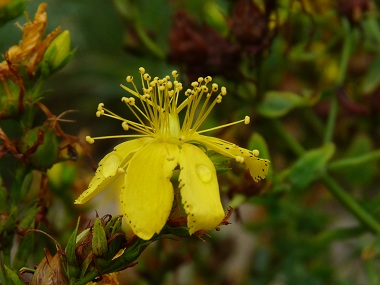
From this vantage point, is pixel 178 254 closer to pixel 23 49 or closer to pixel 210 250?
pixel 210 250

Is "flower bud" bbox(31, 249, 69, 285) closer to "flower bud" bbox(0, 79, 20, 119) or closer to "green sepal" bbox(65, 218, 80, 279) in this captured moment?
"green sepal" bbox(65, 218, 80, 279)

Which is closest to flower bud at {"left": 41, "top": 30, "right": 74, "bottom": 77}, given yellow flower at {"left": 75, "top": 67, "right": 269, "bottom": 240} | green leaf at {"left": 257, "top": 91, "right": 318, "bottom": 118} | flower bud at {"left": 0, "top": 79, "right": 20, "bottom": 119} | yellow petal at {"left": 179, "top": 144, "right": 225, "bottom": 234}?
flower bud at {"left": 0, "top": 79, "right": 20, "bottom": 119}

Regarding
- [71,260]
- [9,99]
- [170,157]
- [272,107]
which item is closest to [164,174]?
[170,157]

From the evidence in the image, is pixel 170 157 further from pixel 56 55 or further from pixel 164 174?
pixel 56 55

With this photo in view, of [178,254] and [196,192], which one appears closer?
[196,192]

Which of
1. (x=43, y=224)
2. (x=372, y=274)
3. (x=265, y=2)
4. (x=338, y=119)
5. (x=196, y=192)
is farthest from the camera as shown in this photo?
(x=338, y=119)

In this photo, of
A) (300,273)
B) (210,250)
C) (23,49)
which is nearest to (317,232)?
(300,273)
